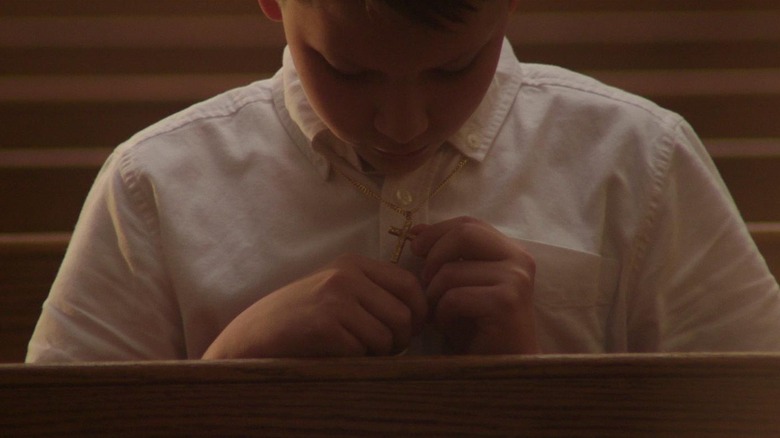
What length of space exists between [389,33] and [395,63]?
3 centimetres

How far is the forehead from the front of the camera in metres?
0.77

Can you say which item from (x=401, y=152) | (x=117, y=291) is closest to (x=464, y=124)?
(x=401, y=152)

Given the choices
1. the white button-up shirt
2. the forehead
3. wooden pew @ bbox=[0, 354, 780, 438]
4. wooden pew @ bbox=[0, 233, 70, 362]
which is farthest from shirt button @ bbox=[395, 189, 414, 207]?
wooden pew @ bbox=[0, 233, 70, 362]

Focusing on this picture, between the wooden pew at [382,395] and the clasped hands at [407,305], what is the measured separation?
6.1 inches

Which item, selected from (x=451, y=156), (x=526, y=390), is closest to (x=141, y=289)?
(x=451, y=156)

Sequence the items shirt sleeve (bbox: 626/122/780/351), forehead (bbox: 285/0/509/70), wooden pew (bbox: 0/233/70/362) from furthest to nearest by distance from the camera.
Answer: wooden pew (bbox: 0/233/70/362) → shirt sleeve (bbox: 626/122/780/351) → forehead (bbox: 285/0/509/70)

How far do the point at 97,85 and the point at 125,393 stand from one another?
3.77 ft

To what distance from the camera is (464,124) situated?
982mm

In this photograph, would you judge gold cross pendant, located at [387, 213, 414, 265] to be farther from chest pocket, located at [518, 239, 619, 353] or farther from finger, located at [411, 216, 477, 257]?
chest pocket, located at [518, 239, 619, 353]

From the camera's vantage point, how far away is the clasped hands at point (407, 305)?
83 centimetres

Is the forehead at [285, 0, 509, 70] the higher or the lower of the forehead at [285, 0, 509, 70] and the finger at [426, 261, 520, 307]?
the higher

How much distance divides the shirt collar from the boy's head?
10 centimetres

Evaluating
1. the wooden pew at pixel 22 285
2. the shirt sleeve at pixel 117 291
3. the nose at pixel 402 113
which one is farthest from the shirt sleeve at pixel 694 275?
the wooden pew at pixel 22 285

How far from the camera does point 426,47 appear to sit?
2.55ft
